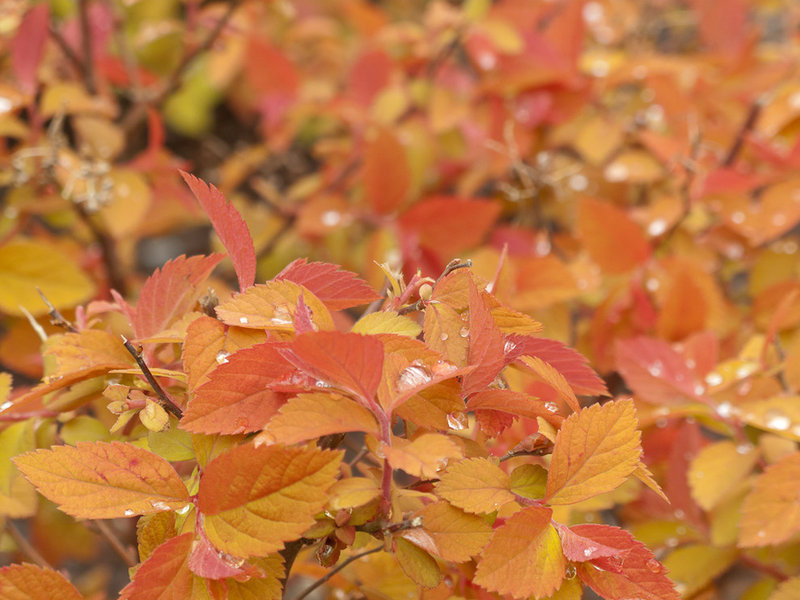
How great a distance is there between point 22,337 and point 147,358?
50 cm

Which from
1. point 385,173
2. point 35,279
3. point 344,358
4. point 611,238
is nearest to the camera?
point 344,358

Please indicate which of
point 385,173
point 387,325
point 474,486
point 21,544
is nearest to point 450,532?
point 474,486

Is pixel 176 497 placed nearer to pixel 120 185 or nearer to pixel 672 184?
pixel 120 185

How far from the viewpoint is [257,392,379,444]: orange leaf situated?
0.42 m

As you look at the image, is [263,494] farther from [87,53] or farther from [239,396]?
[87,53]

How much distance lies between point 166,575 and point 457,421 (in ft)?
0.68

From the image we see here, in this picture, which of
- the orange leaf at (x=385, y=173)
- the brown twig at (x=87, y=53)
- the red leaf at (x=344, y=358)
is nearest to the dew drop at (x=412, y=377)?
the red leaf at (x=344, y=358)

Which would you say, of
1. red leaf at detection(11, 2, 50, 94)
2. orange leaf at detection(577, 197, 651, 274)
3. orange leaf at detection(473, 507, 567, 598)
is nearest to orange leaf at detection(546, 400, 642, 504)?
orange leaf at detection(473, 507, 567, 598)

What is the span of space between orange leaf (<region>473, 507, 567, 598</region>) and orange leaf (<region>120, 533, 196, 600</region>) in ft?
0.59

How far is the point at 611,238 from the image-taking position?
1.02 meters

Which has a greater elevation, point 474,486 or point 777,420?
point 474,486

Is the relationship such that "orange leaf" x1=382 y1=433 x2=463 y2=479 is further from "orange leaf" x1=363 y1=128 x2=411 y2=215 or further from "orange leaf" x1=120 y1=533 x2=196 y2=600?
"orange leaf" x1=363 y1=128 x2=411 y2=215

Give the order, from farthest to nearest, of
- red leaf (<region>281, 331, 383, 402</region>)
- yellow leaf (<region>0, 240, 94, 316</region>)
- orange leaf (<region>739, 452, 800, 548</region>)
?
1. yellow leaf (<region>0, 240, 94, 316</region>)
2. orange leaf (<region>739, 452, 800, 548</region>)
3. red leaf (<region>281, 331, 383, 402</region>)

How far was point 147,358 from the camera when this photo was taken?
1.87ft
